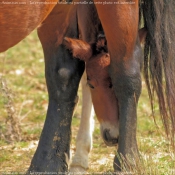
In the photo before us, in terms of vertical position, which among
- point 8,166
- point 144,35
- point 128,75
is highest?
point 144,35

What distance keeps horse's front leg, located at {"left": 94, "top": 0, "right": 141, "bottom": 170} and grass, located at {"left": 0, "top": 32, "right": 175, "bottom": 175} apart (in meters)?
0.12

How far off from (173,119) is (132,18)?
67cm

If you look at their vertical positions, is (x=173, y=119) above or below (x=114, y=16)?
below

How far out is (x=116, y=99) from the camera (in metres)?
3.57

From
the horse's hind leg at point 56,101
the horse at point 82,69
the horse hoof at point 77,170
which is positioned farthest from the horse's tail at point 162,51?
the horse hoof at point 77,170

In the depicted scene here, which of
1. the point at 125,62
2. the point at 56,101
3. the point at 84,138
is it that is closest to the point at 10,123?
the point at 84,138

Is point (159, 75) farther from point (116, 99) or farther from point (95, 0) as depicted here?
point (95, 0)

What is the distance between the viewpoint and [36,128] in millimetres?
4996

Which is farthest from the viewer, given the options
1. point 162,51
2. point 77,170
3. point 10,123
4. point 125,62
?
point 10,123

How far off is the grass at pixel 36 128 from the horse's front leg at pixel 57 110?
42 cm

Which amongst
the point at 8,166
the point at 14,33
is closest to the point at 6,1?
the point at 14,33

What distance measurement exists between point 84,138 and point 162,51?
90cm

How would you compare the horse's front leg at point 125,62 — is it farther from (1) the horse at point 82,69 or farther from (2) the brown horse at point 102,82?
(2) the brown horse at point 102,82

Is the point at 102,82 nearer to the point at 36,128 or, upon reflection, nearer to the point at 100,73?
the point at 100,73
